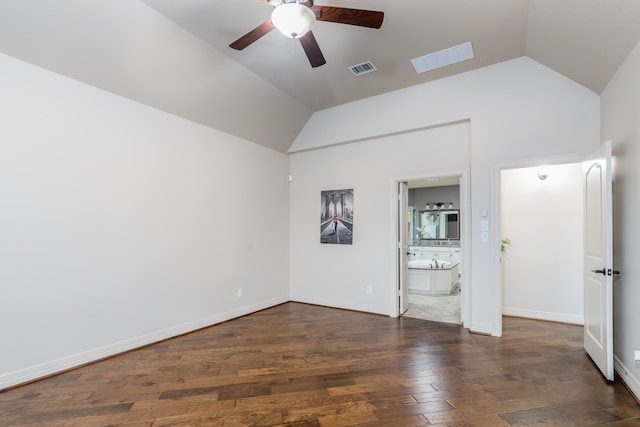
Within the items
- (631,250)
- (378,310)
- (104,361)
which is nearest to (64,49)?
(104,361)

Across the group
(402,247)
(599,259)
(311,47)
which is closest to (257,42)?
(311,47)

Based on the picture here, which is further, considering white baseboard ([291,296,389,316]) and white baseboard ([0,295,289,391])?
white baseboard ([291,296,389,316])

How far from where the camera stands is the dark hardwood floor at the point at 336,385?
2.22 metres

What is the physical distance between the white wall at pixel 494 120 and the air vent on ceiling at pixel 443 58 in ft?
1.32

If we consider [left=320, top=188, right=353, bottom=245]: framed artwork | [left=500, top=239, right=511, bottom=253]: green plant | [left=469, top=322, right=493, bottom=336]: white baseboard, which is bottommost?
[left=469, top=322, right=493, bottom=336]: white baseboard

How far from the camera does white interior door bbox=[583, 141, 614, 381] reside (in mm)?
2701

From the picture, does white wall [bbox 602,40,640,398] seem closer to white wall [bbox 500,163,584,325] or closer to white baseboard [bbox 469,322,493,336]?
white baseboard [bbox 469,322,493,336]

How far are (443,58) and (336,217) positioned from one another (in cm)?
281

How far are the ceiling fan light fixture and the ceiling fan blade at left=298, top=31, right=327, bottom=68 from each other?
167mm

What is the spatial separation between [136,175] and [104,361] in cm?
201

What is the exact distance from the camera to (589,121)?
3.48m

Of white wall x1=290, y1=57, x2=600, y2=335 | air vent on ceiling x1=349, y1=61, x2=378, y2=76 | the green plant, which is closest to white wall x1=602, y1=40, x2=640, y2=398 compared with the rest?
white wall x1=290, y1=57, x2=600, y2=335

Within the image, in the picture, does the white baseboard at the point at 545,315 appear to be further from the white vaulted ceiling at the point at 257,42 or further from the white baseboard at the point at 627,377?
the white vaulted ceiling at the point at 257,42

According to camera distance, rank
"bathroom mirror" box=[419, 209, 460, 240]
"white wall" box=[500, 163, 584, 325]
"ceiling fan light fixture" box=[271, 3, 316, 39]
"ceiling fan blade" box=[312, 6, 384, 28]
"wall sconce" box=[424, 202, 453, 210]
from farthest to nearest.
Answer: "wall sconce" box=[424, 202, 453, 210], "bathroom mirror" box=[419, 209, 460, 240], "white wall" box=[500, 163, 584, 325], "ceiling fan blade" box=[312, 6, 384, 28], "ceiling fan light fixture" box=[271, 3, 316, 39]
